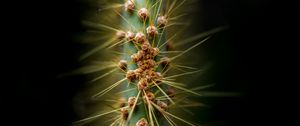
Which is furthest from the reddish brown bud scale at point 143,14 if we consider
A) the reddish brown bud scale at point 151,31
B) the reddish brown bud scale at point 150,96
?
the reddish brown bud scale at point 150,96

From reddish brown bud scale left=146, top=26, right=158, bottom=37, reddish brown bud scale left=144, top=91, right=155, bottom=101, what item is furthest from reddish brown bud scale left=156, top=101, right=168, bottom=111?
reddish brown bud scale left=146, top=26, right=158, bottom=37

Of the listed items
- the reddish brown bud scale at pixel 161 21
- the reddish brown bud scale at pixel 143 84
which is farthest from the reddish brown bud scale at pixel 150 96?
the reddish brown bud scale at pixel 161 21

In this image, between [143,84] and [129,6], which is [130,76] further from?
[129,6]

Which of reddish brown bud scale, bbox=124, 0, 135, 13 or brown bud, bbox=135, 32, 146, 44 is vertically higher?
reddish brown bud scale, bbox=124, 0, 135, 13

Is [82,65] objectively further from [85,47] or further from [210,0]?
[210,0]

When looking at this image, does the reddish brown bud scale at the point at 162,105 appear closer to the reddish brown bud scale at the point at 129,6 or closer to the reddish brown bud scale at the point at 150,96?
the reddish brown bud scale at the point at 150,96

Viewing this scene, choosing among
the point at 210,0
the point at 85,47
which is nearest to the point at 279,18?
the point at 210,0

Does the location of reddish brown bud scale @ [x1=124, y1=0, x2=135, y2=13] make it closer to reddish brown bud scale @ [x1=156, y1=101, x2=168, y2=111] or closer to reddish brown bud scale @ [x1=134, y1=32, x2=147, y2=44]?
reddish brown bud scale @ [x1=134, y1=32, x2=147, y2=44]

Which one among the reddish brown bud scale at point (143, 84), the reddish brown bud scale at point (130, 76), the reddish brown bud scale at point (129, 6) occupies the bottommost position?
the reddish brown bud scale at point (143, 84)

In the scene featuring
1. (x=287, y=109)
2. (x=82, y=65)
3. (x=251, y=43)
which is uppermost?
(x=82, y=65)

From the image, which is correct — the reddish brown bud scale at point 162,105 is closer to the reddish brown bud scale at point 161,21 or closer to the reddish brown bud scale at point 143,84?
the reddish brown bud scale at point 143,84

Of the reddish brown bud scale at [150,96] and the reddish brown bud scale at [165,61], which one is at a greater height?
A: the reddish brown bud scale at [165,61]
